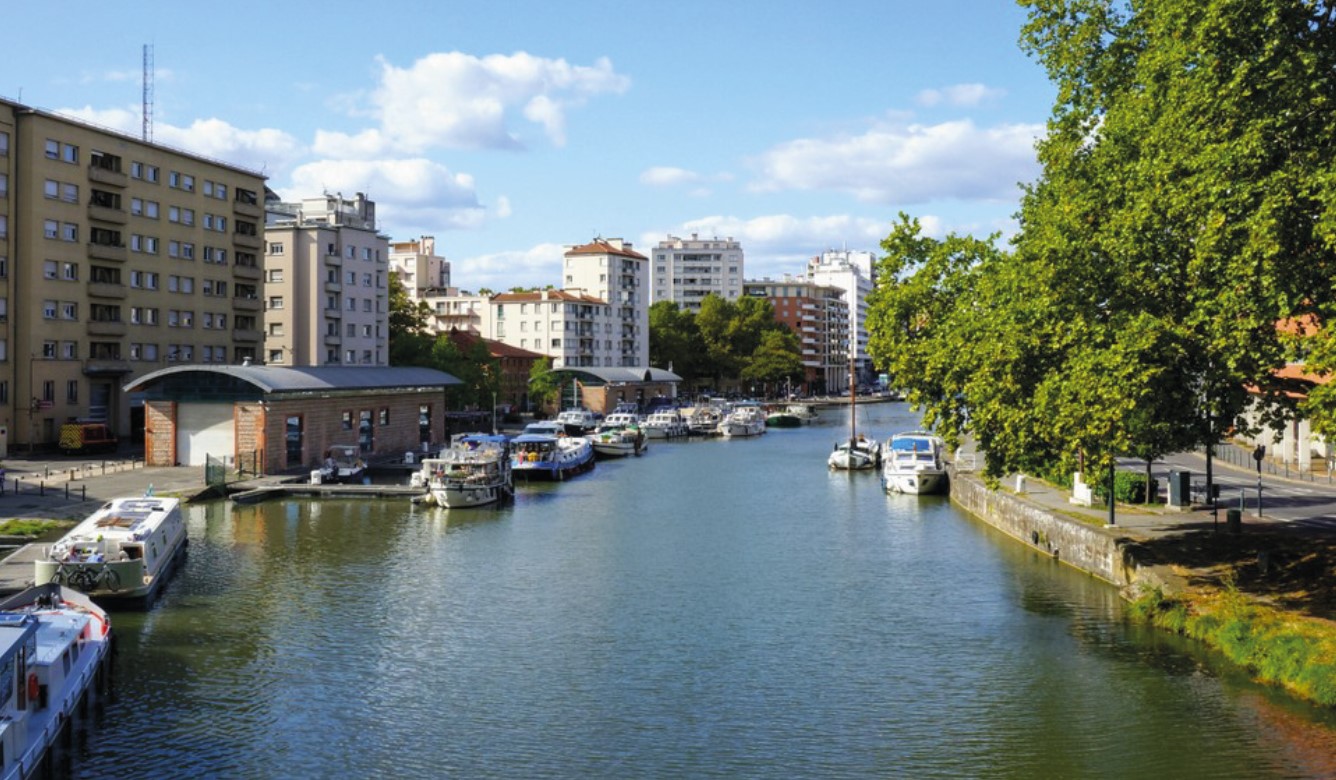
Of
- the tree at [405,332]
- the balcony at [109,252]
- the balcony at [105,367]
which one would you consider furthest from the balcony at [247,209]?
the tree at [405,332]

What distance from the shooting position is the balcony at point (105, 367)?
8206cm

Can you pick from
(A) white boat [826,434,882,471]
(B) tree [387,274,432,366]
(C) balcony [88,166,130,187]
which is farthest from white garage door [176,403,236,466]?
(B) tree [387,274,432,366]

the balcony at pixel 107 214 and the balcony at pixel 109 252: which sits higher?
the balcony at pixel 107 214

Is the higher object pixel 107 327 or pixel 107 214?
pixel 107 214

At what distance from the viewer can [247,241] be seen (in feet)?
326

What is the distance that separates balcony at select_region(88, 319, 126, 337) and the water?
134 feet

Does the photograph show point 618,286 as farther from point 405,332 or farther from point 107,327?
point 107,327

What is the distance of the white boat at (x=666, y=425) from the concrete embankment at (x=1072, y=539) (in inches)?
2509

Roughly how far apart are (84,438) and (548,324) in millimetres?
93281

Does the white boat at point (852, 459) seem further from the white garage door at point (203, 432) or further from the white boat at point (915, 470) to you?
the white garage door at point (203, 432)

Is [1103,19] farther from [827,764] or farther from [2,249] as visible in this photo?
[2,249]

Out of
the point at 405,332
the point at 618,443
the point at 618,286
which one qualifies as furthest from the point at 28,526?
the point at 618,286

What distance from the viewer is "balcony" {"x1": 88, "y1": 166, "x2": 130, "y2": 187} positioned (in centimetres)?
8306

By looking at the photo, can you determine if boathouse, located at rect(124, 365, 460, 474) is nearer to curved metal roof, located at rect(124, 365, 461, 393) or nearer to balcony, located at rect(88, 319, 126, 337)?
curved metal roof, located at rect(124, 365, 461, 393)
